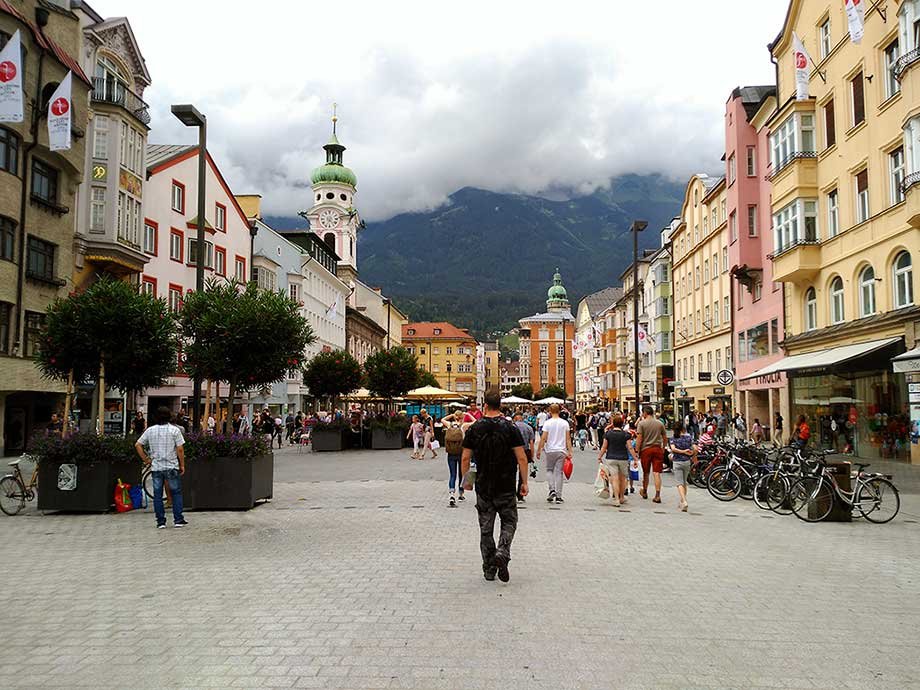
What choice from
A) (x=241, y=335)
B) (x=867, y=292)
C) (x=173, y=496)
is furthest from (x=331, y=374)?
(x=173, y=496)

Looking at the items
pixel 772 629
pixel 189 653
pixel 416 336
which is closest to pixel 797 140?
pixel 772 629

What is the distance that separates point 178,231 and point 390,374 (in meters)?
14.4

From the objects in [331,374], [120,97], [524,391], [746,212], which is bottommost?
[331,374]

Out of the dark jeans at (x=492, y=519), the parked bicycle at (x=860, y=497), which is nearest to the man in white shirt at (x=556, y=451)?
the parked bicycle at (x=860, y=497)

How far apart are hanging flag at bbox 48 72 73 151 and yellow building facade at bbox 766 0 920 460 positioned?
24380mm

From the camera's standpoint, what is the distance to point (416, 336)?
14525 cm

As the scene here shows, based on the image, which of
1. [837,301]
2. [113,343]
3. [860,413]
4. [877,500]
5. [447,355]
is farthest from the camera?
[447,355]

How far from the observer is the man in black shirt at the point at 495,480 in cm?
782

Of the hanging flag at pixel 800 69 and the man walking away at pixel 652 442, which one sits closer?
the man walking away at pixel 652 442

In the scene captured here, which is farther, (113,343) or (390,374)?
(390,374)

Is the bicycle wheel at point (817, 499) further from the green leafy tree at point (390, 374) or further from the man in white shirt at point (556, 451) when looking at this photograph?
the green leafy tree at point (390, 374)

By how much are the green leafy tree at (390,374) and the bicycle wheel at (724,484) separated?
25.8 metres

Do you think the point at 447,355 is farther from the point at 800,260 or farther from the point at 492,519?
the point at 492,519

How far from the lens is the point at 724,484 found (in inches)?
611
